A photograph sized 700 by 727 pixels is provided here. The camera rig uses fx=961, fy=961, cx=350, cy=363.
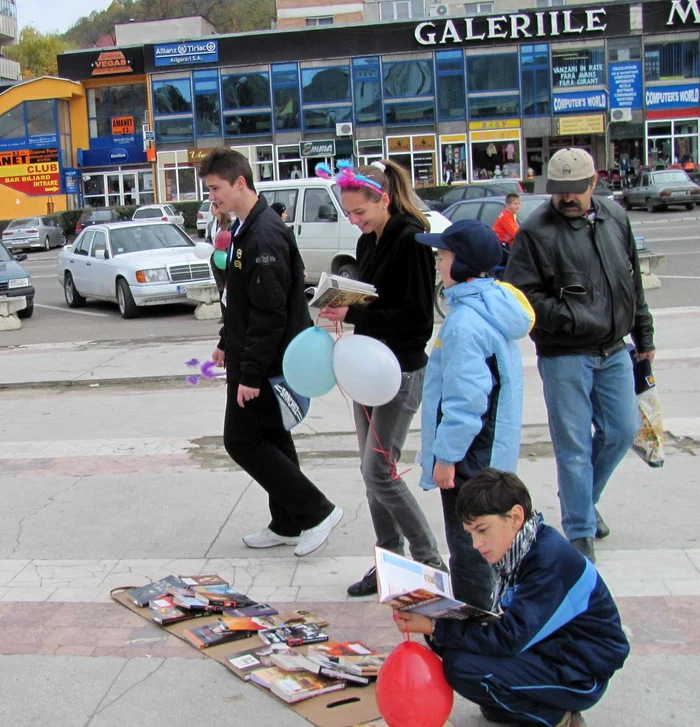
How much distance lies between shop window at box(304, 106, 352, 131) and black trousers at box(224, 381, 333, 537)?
44.2 metres

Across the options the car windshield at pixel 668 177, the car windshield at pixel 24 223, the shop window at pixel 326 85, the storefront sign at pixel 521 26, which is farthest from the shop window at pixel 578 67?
the car windshield at pixel 24 223

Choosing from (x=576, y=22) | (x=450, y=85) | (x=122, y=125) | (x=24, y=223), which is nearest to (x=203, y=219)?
(x=24, y=223)

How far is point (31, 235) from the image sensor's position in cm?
3897

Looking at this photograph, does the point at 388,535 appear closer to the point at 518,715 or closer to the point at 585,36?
the point at 518,715

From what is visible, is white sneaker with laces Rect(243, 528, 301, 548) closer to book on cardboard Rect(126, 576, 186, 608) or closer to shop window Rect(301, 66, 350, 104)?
book on cardboard Rect(126, 576, 186, 608)

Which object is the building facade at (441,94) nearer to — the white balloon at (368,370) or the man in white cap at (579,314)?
the man in white cap at (579,314)

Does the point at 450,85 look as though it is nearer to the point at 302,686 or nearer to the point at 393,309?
the point at 393,309

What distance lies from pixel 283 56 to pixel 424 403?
46.8m

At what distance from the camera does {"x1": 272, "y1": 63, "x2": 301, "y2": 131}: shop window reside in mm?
47719

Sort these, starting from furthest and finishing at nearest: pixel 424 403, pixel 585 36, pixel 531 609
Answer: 1. pixel 585 36
2. pixel 424 403
3. pixel 531 609

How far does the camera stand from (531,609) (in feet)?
9.96

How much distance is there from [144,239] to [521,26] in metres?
33.6

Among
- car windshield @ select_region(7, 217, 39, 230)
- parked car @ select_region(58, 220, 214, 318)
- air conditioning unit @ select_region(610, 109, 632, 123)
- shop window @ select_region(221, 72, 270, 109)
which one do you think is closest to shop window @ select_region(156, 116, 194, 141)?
shop window @ select_region(221, 72, 270, 109)

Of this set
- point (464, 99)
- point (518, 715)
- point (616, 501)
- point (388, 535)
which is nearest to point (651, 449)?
point (616, 501)
